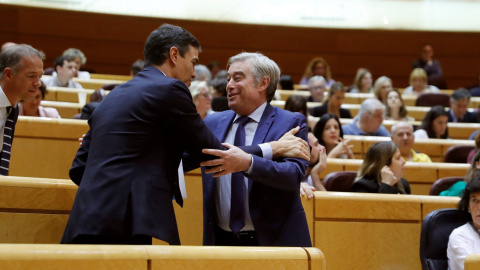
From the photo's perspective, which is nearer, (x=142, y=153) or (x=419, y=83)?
(x=142, y=153)

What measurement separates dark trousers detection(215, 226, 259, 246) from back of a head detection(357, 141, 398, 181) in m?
1.53

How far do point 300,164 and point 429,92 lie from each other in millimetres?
6047

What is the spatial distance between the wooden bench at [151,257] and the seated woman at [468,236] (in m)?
1.22

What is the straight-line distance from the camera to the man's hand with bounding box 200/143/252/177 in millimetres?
1880

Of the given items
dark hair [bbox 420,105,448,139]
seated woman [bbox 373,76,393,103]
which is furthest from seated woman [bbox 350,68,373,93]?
dark hair [bbox 420,105,448,139]

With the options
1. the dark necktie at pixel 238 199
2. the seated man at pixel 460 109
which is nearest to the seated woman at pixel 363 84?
the seated man at pixel 460 109

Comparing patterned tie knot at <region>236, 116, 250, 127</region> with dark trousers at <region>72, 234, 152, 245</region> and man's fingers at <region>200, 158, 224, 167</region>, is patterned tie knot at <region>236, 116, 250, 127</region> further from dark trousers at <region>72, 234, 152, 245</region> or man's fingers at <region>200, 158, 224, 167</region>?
dark trousers at <region>72, 234, 152, 245</region>

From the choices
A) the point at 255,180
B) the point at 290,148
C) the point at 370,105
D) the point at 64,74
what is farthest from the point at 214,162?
the point at 64,74

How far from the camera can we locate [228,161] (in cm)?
190

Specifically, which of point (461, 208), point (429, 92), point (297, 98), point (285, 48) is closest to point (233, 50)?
point (285, 48)

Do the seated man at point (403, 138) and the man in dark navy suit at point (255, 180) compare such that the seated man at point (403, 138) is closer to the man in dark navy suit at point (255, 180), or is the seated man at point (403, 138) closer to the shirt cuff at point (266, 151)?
the man in dark navy suit at point (255, 180)

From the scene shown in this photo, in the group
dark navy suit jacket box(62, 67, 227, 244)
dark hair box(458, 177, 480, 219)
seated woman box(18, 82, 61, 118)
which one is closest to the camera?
dark navy suit jacket box(62, 67, 227, 244)

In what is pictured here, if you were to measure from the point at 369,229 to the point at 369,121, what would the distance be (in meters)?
2.49

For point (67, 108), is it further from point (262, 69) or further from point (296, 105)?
point (262, 69)
